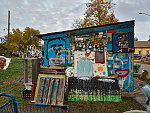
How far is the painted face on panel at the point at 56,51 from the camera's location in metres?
6.77

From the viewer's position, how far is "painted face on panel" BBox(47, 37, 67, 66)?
6769 mm

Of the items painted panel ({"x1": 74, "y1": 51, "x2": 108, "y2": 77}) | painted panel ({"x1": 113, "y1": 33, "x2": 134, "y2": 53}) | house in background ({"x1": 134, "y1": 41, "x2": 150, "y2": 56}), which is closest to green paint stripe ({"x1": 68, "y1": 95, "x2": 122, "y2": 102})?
painted panel ({"x1": 74, "y1": 51, "x2": 108, "y2": 77})

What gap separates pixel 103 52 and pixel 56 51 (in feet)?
8.79

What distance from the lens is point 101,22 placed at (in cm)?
1580

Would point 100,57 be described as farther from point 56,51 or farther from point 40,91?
point 40,91

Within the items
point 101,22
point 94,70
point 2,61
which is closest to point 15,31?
point 101,22

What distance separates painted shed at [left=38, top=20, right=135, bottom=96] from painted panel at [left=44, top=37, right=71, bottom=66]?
57 millimetres

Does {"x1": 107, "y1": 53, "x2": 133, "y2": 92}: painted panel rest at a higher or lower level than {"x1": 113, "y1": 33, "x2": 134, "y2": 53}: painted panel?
lower

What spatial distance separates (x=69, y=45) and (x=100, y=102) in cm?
338

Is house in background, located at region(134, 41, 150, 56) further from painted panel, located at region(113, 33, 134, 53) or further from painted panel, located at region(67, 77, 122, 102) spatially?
painted panel, located at region(67, 77, 122, 102)

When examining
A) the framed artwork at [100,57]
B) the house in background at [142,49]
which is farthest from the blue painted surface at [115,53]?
the house in background at [142,49]

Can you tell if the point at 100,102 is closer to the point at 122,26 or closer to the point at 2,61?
the point at 122,26

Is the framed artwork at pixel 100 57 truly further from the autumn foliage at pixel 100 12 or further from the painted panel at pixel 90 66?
the autumn foliage at pixel 100 12

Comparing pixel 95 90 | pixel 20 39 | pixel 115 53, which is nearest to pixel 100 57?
pixel 115 53
